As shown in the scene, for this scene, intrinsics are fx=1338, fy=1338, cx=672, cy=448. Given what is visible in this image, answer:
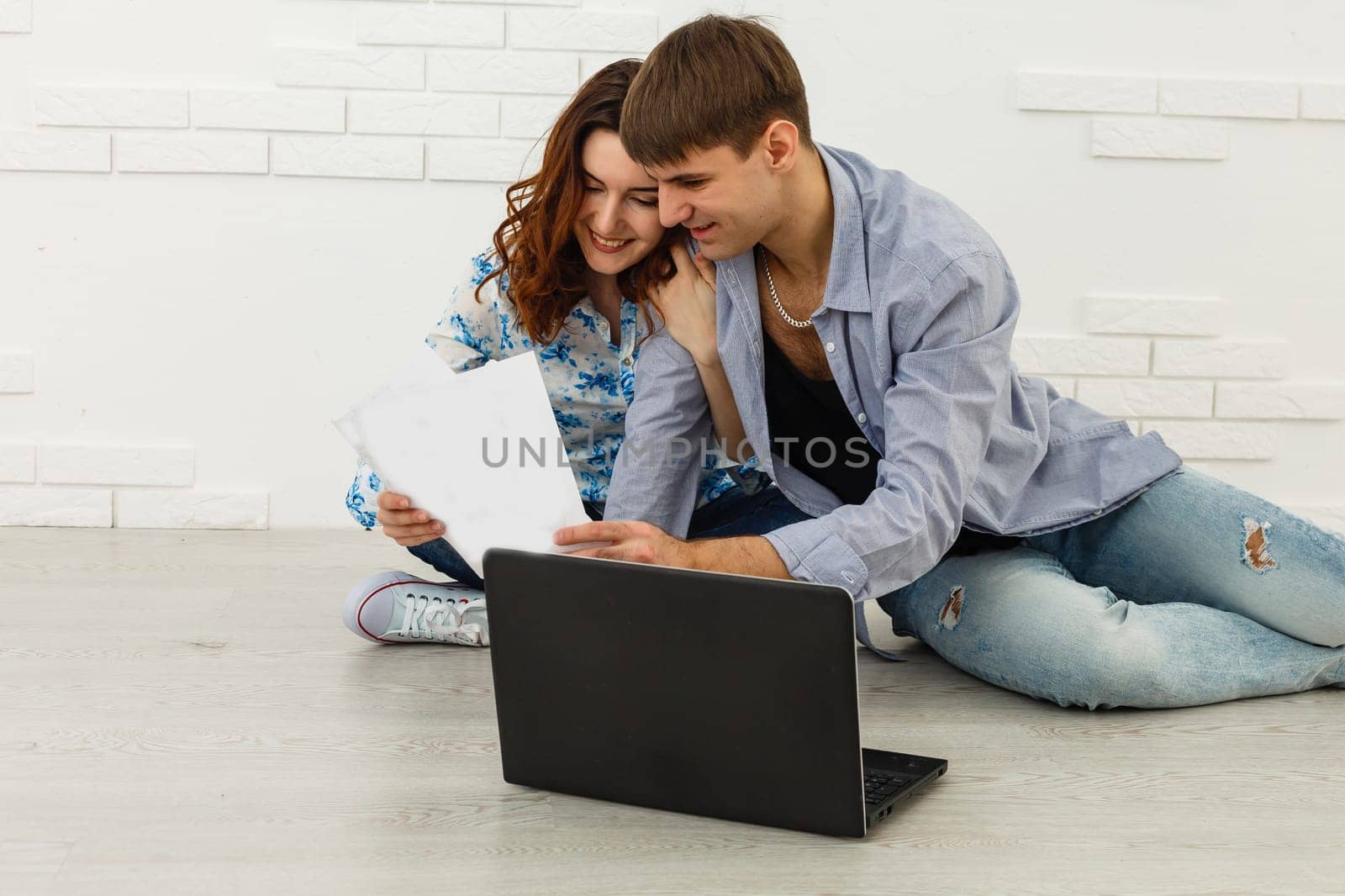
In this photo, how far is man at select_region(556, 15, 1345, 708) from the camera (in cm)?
147

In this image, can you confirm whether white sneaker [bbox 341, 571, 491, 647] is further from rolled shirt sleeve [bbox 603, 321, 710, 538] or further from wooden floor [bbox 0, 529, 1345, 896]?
rolled shirt sleeve [bbox 603, 321, 710, 538]

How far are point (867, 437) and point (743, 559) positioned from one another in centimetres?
33

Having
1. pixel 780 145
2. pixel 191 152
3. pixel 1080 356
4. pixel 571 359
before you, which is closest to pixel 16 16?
pixel 191 152

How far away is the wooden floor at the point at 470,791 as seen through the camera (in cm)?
Answer: 121

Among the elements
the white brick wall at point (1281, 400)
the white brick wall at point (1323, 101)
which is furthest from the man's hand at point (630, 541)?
the white brick wall at point (1323, 101)

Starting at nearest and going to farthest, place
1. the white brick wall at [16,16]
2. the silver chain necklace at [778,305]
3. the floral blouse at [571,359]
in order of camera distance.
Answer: the silver chain necklace at [778,305]
the floral blouse at [571,359]
the white brick wall at [16,16]

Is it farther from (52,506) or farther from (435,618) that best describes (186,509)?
(435,618)

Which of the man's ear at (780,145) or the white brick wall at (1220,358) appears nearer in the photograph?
the man's ear at (780,145)

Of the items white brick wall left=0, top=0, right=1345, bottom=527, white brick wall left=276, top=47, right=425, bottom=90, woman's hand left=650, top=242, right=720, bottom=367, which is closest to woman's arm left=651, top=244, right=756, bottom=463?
woman's hand left=650, top=242, right=720, bottom=367

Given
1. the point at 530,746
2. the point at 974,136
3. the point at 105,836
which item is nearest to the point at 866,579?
the point at 530,746

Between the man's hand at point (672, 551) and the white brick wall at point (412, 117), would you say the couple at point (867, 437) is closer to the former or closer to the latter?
the man's hand at point (672, 551)

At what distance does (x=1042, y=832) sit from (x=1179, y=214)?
178cm

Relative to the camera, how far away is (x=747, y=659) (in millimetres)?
1200

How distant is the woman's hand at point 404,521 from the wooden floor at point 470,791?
0.23 metres
